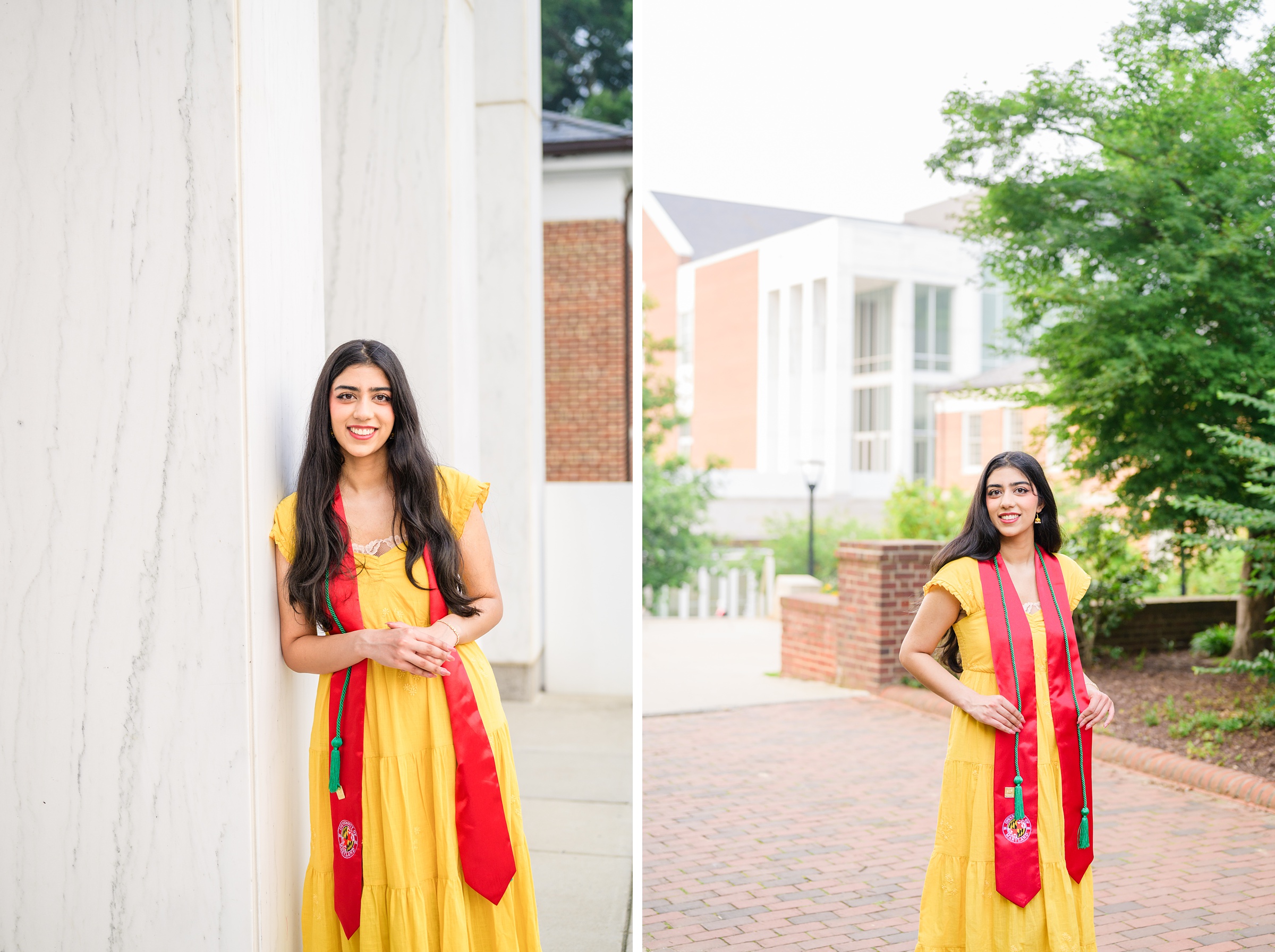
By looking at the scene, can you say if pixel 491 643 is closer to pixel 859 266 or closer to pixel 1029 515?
pixel 1029 515

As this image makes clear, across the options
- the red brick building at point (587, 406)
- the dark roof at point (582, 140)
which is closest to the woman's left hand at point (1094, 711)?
the red brick building at point (587, 406)

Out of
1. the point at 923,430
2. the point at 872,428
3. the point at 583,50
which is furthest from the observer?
the point at 872,428

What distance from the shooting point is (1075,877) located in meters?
3.04

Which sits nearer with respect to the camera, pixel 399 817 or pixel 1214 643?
pixel 399 817

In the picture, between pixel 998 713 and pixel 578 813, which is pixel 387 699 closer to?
pixel 998 713

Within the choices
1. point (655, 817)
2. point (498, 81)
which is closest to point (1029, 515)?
point (655, 817)

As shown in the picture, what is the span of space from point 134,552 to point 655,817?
14.6 feet

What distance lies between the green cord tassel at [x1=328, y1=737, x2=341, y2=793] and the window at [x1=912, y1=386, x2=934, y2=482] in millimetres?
33305

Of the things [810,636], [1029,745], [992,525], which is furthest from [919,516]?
[1029,745]

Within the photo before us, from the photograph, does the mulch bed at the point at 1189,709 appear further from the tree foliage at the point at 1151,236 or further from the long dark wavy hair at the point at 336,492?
the long dark wavy hair at the point at 336,492

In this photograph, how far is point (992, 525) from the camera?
3.18 meters

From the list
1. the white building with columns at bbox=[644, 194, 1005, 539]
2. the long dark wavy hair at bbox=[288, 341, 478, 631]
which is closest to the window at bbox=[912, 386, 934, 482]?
the white building with columns at bbox=[644, 194, 1005, 539]

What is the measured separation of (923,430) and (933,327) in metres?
3.49

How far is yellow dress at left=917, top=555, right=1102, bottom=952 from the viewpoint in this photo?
9.85ft
